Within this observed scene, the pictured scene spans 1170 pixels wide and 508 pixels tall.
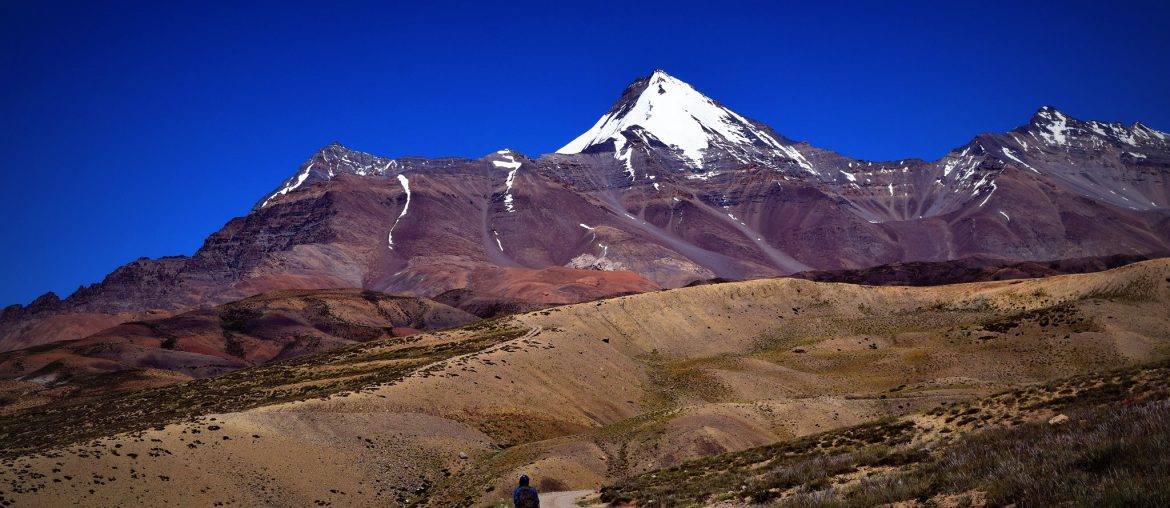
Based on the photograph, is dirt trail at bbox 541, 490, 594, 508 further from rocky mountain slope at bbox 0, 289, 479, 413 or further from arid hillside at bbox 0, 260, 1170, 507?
rocky mountain slope at bbox 0, 289, 479, 413

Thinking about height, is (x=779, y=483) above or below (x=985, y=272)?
below

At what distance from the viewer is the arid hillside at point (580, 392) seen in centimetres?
3600

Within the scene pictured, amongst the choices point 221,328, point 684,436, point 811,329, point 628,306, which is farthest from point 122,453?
point 221,328

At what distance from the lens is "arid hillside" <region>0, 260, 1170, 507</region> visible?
36.0 metres

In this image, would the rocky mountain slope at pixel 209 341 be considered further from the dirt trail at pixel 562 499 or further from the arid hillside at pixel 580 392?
the dirt trail at pixel 562 499

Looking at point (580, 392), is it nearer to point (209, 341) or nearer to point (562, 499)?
point (562, 499)

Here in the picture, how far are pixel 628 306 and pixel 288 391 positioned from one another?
136ft

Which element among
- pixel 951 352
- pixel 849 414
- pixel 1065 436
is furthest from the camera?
pixel 951 352

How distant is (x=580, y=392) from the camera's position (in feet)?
199

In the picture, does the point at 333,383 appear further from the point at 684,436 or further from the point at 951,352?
the point at 951,352

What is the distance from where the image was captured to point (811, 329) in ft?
288

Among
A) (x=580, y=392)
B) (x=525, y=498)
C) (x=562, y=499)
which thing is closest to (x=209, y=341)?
(x=580, y=392)

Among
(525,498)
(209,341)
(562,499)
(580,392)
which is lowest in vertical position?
(562,499)

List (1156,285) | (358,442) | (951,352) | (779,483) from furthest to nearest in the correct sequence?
(1156,285), (951,352), (358,442), (779,483)
